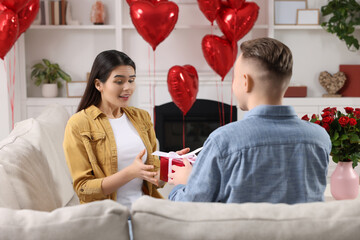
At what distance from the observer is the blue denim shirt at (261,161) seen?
1177 mm

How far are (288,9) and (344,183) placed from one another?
2.70 m

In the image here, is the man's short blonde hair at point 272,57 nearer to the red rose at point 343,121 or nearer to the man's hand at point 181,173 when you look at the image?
the man's hand at point 181,173

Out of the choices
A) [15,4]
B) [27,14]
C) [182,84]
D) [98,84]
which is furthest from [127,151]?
[27,14]

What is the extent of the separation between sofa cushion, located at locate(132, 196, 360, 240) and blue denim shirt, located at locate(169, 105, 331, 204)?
0.17 metres

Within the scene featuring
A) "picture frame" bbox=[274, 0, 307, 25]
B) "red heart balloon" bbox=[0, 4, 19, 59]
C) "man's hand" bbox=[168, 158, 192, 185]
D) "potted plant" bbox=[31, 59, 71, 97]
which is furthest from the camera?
"picture frame" bbox=[274, 0, 307, 25]

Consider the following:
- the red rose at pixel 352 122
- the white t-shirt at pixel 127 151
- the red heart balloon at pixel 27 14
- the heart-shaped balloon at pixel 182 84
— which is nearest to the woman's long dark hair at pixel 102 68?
the white t-shirt at pixel 127 151

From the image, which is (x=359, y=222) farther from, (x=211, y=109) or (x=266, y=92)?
(x=211, y=109)

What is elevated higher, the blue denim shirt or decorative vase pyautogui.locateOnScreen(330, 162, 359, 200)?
the blue denim shirt

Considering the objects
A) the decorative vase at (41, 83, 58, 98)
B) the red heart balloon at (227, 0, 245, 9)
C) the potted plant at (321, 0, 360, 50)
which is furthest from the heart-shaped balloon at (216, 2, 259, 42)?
the decorative vase at (41, 83, 58, 98)

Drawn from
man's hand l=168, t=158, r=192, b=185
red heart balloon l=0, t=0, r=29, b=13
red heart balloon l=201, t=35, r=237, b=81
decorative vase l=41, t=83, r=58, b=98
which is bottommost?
man's hand l=168, t=158, r=192, b=185

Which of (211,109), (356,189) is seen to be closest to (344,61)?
(211,109)

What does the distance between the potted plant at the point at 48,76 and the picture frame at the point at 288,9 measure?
7.09 ft

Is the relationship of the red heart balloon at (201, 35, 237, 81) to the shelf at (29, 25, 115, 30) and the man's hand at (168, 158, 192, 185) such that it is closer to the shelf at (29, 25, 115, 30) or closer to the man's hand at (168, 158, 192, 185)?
the shelf at (29, 25, 115, 30)

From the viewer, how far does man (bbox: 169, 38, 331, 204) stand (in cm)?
118
